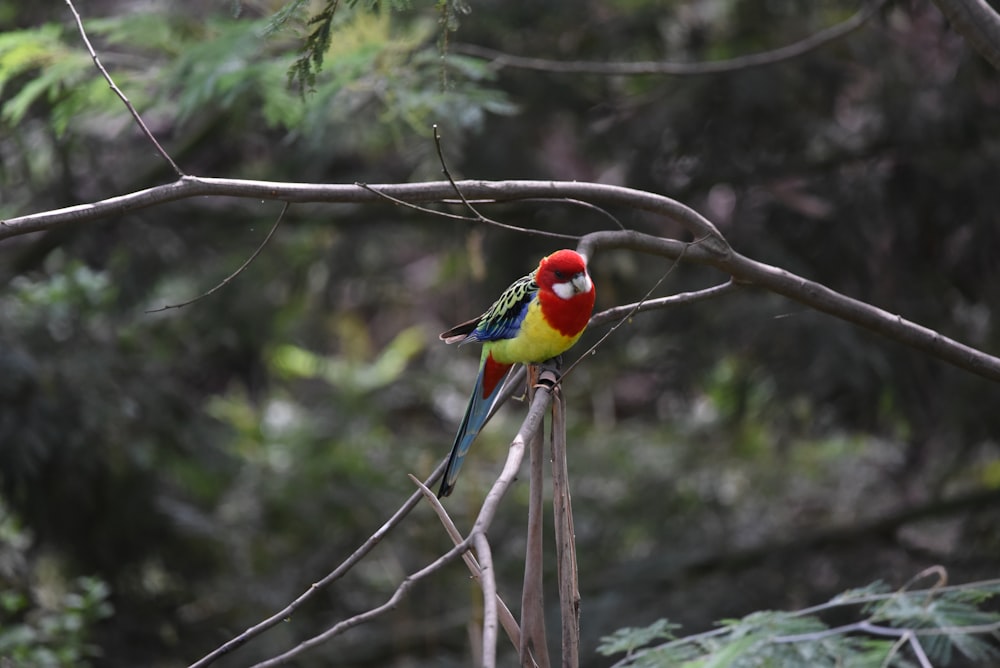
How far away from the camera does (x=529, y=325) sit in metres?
2.63

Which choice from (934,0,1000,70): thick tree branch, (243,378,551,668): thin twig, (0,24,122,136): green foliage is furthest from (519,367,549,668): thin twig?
(0,24,122,136): green foliage

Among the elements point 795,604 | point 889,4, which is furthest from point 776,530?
point 889,4

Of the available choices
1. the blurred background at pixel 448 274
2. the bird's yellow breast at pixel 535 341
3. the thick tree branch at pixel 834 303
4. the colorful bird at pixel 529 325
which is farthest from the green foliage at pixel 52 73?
the thick tree branch at pixel 834 303

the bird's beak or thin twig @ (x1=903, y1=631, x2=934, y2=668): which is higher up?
the bird's beak

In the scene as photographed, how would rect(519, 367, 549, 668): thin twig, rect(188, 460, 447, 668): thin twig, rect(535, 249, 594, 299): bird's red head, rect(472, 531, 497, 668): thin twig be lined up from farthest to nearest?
rect(535, 249, 594, 299): bird's red head
rect(519, 367, 549, 668): thin twig
rect(188, 460, 447, 668): thin twig
rect(472, 531, 497, 668): thin twig

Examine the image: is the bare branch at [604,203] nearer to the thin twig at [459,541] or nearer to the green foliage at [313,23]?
the green foliage at [313,23]

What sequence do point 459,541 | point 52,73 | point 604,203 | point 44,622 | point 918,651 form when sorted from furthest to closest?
1. point 44,622
2. point 52,73
3. point 604,203
4. point 459,541
5. point 918,651

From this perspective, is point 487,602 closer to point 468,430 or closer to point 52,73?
point 468,430

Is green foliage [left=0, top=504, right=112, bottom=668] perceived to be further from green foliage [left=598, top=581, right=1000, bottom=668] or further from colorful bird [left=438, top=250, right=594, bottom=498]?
green foliage [left=598, top=581, right=1000, bottom=668]

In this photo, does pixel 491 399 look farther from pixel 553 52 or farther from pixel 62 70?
pixel 553 52

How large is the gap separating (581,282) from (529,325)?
0.23 metres

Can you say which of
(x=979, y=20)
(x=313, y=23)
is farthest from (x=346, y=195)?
(x=979, y=20)

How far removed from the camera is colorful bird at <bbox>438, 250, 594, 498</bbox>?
8.13ft

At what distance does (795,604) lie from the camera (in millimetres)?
4289
